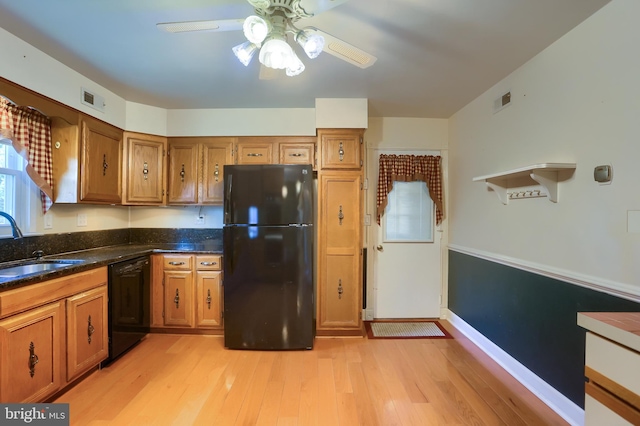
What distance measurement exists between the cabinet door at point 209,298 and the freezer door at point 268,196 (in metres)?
0.64

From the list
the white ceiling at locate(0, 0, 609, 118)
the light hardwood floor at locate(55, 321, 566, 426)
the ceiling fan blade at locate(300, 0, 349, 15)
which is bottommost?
the light hardwood floor at locate(55, 321, 566, 426)

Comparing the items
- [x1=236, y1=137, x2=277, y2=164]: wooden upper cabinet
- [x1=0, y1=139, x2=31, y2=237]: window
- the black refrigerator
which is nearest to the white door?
the black refrigerator

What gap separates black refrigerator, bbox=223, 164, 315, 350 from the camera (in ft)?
8.01

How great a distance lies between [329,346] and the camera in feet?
8.33

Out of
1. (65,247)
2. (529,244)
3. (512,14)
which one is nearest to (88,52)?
(65,247)

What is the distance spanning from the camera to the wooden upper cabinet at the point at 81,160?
2.22m

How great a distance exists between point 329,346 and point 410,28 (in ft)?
8.39

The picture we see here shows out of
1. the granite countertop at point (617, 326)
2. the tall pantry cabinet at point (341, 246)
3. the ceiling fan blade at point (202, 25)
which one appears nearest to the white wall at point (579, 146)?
the granite countertop at point (617, 326)

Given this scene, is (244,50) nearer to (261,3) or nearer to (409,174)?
(261,3)

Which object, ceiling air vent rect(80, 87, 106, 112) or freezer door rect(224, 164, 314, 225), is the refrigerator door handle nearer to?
freezer door rect(224, 164, 314, 225)

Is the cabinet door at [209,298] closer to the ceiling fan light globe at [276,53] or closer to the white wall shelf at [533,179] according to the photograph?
the ceiling fan light globe at [276,53]

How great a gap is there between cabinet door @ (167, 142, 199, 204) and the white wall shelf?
2761mm

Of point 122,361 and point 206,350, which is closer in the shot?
point 122,361

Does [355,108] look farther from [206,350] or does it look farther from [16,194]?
[16,194]
